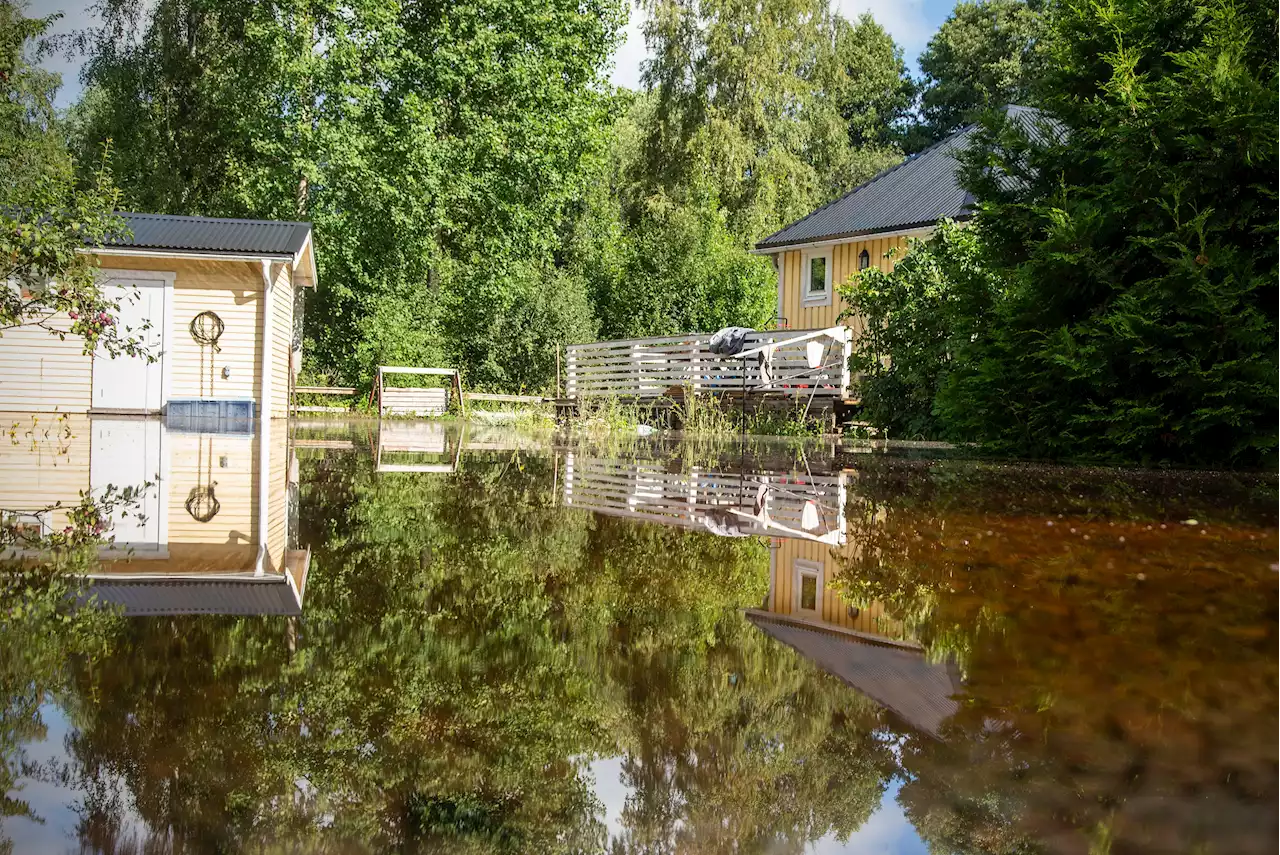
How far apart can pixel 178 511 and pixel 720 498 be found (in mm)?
3192

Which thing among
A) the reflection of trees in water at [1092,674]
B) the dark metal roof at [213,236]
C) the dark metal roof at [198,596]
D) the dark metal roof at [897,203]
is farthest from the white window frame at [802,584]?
the dark metal roof at [897,203]

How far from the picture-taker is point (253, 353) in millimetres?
17797

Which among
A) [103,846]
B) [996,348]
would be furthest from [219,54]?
[103,846]

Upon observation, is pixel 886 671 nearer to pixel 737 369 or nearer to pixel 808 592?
pixel 808 592

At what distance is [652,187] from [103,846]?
1296 inches

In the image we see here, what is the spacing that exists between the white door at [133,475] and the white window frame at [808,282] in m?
15.7

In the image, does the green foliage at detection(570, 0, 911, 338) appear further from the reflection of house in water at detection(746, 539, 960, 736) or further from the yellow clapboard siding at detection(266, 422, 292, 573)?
the reflection of house in water at detection(746, 539, 960, 736)

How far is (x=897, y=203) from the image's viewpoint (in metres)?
24.7

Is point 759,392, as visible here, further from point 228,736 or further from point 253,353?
point 228,736

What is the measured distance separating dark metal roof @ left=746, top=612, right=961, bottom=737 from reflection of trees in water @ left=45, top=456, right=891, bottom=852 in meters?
0.08

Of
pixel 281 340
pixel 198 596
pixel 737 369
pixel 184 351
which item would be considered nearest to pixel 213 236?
pixel 184 351

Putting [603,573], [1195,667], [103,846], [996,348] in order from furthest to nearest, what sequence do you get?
[996,348] < [603,573] < [1195,667] < [103,846]

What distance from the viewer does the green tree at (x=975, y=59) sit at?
41.8 metres

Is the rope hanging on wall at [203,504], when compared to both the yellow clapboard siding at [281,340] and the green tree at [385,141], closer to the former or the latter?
the yellow clapboard siding at [281,340]
